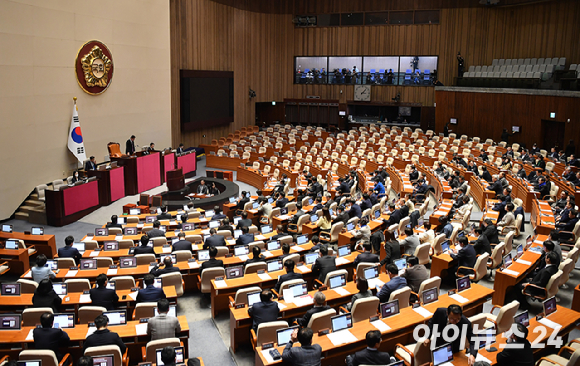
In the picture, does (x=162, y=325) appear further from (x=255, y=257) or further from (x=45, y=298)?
(x=255, y=257)

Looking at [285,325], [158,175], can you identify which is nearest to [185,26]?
[158,175]

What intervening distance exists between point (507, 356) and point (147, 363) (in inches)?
168

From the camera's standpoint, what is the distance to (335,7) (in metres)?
32.7

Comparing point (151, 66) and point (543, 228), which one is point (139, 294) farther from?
point (151, 66)

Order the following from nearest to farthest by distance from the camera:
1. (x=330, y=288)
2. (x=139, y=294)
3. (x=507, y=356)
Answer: (x=507, y=356) < (x=139, y=294) < (x=330, y=288)

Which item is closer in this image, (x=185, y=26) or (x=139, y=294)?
(x=139, y=294)

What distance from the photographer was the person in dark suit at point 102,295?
7.62 metres

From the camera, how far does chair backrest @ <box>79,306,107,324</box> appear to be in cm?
702

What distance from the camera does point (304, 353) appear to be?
18.5 ft

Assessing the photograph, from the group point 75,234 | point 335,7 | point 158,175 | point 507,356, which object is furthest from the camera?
point 335,7

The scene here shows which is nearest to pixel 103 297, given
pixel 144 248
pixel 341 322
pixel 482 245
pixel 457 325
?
pixel 144 248

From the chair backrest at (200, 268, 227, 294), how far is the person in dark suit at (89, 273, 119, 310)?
1715mm

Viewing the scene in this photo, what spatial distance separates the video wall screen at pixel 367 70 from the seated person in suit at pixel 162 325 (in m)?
28.1

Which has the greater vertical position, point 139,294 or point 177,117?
point 177,117
